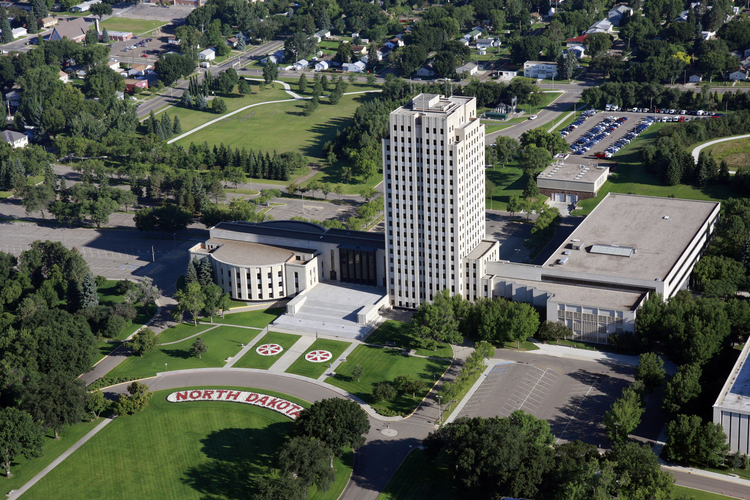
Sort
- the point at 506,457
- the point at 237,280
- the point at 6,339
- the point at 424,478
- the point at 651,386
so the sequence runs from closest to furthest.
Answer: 1. the point at 506,457
2. the point at 424,478
3. the point at 651,386
4. the point at 6,339
5. the point at 237,280

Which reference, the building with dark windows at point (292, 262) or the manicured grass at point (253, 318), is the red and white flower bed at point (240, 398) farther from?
the building with dark windows at point (292, 262)

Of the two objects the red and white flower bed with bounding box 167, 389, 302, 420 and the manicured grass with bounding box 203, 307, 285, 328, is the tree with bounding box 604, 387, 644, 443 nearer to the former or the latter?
the red and white flower bed with bounding box 167, 389, 302, 420

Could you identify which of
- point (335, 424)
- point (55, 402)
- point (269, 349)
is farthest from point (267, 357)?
point (55, 402)

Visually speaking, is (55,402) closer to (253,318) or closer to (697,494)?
(253,318)

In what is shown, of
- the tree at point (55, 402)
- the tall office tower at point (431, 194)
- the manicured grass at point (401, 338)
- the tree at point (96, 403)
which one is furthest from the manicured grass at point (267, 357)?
the tree at point (55, 402)

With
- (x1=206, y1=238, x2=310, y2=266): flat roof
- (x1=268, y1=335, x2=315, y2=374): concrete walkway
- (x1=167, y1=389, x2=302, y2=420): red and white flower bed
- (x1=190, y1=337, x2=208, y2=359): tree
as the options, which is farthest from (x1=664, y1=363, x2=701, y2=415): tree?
(x1=206, y1=238, x2=310, y2=266): flat roof

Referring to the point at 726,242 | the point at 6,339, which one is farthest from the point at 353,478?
the point at 726,242

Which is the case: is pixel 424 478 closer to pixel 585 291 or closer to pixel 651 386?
pixel 651 386
